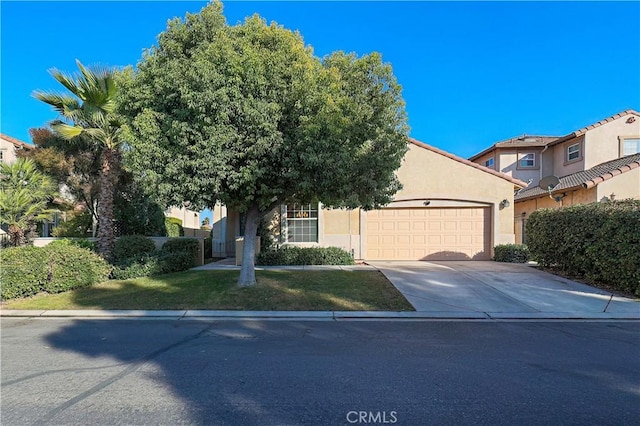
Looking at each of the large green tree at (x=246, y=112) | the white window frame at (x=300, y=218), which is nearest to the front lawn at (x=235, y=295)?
the large green tree at (x=246, y=112)

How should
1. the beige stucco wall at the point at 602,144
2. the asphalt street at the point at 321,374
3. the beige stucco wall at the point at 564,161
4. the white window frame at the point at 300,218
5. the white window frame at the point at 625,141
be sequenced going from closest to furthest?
the asphalt street at the point at 321,374 → the white window frame at the point at 300,218 → the beige stucco wall at the point at 602,144 → the white window frame at the point at 625,141 → the beige stucco wall at the point at 564,161

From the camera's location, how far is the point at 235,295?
356 inches

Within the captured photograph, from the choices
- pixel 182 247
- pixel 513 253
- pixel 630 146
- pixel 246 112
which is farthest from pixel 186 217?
pixel 630 146

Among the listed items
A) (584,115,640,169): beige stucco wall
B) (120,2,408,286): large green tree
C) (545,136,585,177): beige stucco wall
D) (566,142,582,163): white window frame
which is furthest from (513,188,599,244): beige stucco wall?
(120,2,408,286): large green tree

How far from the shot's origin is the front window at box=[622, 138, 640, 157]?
68.2 feet

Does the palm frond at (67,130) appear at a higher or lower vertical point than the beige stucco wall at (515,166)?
lower

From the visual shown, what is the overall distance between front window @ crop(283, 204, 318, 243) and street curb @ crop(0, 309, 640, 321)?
7.80 meters

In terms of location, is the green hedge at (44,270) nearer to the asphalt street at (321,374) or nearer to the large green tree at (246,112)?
the asphalt street at (321,374)

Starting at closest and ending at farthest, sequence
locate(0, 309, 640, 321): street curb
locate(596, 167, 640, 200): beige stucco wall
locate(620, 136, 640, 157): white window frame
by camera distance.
Result: locate(0, 309, 640, 321): street curb
locate(596, 167, 640, 200): beige stucco wall
locate(620, 136, 640, 157): white window frame

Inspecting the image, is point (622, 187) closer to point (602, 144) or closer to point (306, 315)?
point (602, 144)

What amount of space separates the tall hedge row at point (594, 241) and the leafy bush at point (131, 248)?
45.9ft

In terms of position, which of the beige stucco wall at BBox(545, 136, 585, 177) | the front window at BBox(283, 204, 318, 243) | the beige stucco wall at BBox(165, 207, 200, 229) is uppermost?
the beige stucco wall at BBox(545, 136, 585, 177)

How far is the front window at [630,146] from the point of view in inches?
819

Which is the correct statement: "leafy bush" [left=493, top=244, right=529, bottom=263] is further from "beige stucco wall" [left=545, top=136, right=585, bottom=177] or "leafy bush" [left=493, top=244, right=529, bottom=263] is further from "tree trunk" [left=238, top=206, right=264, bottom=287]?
"tree trunk" [left=238, top=206, right=264, bottom=287]
